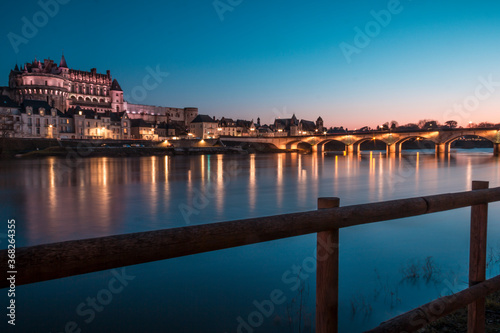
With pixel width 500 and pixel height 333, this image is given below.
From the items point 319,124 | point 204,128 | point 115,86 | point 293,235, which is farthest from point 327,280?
point 319,124

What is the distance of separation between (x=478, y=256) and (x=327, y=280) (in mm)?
2100

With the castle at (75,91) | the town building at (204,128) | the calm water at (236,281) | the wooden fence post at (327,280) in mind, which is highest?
the castle at (75,91)

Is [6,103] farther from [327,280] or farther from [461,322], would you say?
[327,280]

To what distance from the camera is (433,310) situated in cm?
292

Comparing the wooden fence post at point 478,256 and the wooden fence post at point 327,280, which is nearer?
the wooden fence post at point 327,280

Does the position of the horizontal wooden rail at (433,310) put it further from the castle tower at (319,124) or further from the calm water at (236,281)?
the castle tower at (319,124)

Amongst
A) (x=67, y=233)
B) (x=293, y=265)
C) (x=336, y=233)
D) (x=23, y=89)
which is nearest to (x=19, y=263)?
(x=336, y=233)

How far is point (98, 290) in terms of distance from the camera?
22.6 ft

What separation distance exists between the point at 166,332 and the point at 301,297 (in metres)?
2.47

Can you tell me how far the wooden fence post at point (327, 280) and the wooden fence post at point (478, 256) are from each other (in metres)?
1.96

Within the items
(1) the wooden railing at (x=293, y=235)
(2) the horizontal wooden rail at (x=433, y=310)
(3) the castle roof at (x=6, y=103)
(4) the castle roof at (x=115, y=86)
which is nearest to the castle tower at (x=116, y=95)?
(4) the castle roof at (x=115, y=86)

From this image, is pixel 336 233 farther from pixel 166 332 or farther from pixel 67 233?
pixel 67 233

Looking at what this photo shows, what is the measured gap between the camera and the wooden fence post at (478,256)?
138 inches

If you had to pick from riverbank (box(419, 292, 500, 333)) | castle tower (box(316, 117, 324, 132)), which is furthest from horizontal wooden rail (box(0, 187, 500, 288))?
castle tower (box(316, 117, 324, 132))
